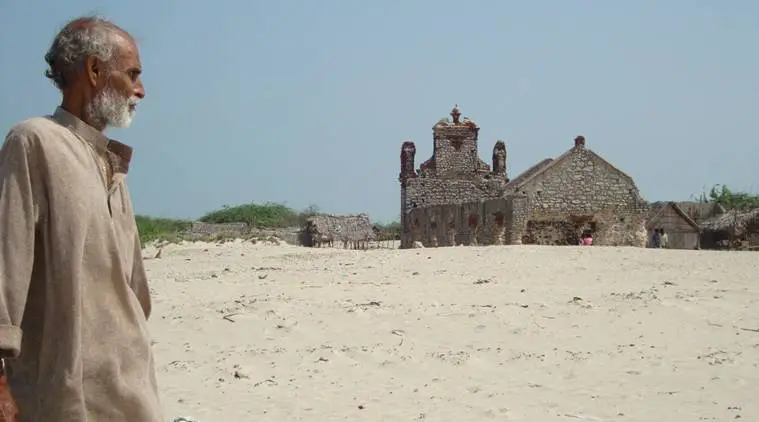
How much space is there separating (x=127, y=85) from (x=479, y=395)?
4.80m

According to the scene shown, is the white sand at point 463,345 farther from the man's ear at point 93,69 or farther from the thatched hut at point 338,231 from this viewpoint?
the thatched hut at point 338,231

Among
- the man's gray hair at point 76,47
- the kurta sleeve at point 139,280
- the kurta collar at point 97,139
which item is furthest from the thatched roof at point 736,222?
the man's gray hair at point 76,47

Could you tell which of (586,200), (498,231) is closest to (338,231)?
(498,231)

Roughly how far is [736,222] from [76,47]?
1242 inches

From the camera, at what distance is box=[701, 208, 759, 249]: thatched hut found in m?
29.7

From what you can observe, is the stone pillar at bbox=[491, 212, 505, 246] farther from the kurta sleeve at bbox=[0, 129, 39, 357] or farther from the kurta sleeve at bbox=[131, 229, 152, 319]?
the kurta sleeve at bbox=[0, 129, 39, 357]

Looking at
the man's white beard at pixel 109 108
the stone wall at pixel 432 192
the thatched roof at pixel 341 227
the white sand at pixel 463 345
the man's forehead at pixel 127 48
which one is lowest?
the white sand at pixel 463 345

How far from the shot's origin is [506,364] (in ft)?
25.4

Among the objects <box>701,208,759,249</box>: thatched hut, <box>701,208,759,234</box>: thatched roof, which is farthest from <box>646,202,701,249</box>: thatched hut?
<box>701,208,759,234</box>: thatched roof

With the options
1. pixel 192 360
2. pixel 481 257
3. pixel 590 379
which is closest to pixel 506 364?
pixel 590 379

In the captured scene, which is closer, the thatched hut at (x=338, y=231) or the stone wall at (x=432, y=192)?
the stone wall at (x=432, y=192)

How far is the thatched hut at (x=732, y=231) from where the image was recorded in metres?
29.7

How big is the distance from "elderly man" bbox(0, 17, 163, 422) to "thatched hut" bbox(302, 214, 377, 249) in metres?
30.5

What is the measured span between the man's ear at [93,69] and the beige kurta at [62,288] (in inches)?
6.1
